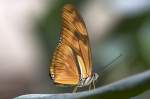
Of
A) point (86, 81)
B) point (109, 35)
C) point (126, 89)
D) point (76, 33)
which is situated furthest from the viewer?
point (109, 35)

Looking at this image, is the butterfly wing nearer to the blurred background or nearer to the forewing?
the forewing

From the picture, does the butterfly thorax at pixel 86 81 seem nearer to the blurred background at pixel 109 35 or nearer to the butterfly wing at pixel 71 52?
the butterfly wing at pixel 71 52

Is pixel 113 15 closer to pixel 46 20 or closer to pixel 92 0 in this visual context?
pixel 92 0

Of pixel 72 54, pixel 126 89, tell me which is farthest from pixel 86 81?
pixel 126 89

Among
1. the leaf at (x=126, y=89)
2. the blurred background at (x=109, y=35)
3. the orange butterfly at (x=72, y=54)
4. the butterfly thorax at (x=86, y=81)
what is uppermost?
the leaf at (x=126, y=89)

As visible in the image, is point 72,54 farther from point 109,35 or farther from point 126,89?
point 109,35

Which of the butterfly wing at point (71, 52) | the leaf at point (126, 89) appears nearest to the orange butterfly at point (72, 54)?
the butterfly wing at point (71, 52)

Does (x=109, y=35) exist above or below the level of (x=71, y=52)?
below

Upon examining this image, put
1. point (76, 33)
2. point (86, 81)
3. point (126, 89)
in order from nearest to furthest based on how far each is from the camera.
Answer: point (126, 89), point (76, 33), point (86, 81)
